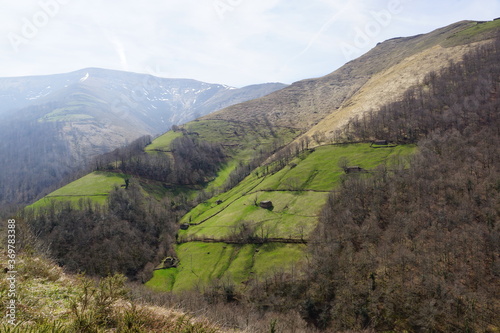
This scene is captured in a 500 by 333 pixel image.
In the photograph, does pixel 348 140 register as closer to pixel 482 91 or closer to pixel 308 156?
pixel 308 156

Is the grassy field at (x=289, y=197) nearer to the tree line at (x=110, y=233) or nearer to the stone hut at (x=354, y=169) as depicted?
the stone hut at (x=354, y=169)

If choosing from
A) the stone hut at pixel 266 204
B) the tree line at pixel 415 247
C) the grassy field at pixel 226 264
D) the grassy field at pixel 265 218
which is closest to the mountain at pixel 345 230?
the tree line at pixel 415 247

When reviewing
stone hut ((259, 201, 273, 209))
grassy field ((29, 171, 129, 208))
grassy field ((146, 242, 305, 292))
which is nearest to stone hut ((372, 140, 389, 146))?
stone hut ((259, 201, 273, 209))

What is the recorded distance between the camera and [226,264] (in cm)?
11450

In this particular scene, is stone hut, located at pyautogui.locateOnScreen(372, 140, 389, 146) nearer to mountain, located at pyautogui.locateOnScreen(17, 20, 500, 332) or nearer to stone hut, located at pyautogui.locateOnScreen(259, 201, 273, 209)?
mountain, located at pyautogui.locateOnScreen(17, 20, 500, 332)

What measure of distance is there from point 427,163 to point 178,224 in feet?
472

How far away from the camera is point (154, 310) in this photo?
1142 cm

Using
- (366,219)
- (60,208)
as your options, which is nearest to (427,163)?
(366,219)

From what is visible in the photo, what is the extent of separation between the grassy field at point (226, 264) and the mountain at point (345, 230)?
56 cm

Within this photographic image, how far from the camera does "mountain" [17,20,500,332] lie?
84750 mm

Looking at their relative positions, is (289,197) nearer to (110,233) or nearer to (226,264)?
(226,264)

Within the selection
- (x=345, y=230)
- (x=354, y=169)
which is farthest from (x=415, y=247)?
(x=354, y=169)

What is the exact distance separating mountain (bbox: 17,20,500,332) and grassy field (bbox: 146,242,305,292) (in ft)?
1.83

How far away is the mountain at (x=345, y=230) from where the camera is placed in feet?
278
